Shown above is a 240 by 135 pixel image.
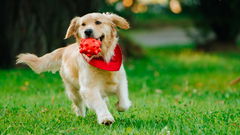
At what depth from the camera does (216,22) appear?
695 inches

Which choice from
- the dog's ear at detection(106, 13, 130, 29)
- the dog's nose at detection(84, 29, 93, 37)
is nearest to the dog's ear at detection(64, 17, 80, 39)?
the dog's ear at detection(106, 13, 130, 29)

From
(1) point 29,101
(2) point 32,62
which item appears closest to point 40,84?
(1) point 29,101

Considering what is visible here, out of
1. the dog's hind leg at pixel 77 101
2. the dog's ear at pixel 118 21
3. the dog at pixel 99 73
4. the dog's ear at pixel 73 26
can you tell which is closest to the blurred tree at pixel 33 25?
the dog's hind leg at pixel 77 101

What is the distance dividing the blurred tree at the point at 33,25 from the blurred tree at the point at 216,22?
6254 millimetres

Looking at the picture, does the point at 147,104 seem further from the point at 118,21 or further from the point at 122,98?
the point at 118,21

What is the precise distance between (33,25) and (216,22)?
25.8ft

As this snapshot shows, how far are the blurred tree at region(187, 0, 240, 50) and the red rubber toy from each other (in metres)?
11.4

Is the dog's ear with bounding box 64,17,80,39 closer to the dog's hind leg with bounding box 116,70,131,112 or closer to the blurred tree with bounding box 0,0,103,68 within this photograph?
the dog's hind leg with bounding box 116,70,131,112

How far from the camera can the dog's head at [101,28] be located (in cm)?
566

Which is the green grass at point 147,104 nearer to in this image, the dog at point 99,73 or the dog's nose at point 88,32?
the dog at point 99,73

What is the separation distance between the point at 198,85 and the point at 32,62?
175 inches

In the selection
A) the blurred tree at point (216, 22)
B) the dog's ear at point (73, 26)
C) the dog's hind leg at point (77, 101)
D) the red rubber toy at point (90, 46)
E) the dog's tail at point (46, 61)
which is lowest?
the blurred tree at point (216, 22)

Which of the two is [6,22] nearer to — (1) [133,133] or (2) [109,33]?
(2) [109,33]

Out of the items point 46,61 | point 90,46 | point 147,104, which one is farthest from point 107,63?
point 147,104
